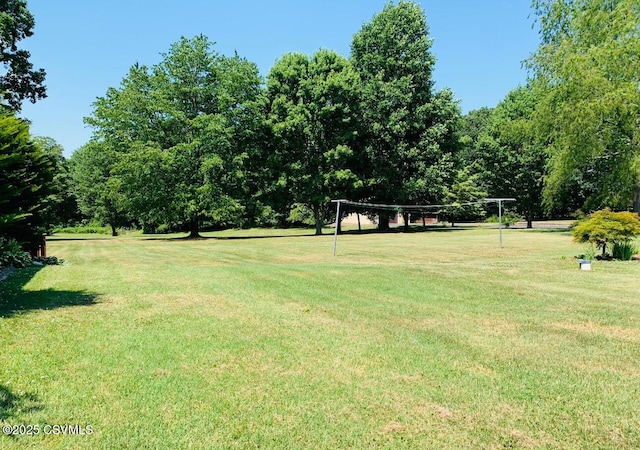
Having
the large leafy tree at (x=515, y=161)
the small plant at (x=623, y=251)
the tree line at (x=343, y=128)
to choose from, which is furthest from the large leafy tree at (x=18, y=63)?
the large leafy tree at (x=515, y=161)

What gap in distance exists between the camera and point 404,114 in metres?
37.6

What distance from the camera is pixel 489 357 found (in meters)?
5.15

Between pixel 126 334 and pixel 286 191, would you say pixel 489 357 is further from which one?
pixel 286 191

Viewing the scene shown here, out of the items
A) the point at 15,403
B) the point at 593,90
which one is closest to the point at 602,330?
the point at 15,403

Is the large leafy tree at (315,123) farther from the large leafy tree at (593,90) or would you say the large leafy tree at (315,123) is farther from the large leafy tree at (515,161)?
the large leafy tree at (515,161)

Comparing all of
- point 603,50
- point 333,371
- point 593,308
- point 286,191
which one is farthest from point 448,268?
point 286,191

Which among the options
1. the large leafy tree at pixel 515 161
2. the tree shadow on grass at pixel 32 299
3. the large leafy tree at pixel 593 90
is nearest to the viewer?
the tree shadow on grass at pixel 32 299

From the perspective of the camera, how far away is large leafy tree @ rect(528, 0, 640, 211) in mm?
24156

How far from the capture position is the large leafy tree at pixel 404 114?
38.1 meters

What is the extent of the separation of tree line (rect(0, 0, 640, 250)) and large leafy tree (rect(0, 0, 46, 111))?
6.10m

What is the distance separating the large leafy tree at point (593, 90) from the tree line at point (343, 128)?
0.10 meters

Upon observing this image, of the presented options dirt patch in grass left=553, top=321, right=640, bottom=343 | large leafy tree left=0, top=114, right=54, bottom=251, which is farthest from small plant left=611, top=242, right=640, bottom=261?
large leafy tree left=0, top=114, right=54, bottom=251

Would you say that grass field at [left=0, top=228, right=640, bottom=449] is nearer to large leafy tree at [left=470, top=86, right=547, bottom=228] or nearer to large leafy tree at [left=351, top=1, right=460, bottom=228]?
large leafy tree at [left=351, top=1, right=460, bottom=228]

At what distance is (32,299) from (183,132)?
94.2 ft
